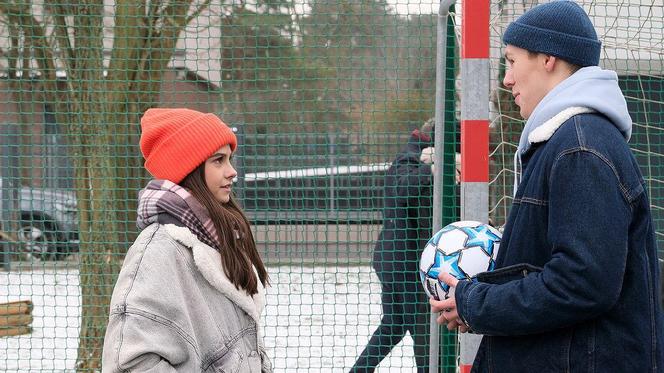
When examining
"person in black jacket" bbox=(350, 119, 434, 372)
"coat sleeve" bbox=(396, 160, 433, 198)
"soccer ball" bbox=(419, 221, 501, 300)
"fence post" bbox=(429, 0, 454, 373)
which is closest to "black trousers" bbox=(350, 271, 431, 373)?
"person in black jacket" bbox=(350, 119, 434, 372)

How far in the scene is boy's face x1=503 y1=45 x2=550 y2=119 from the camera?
218cm

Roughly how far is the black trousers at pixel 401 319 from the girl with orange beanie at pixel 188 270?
256cm

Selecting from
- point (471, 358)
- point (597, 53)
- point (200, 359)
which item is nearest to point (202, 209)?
point (200, 359)

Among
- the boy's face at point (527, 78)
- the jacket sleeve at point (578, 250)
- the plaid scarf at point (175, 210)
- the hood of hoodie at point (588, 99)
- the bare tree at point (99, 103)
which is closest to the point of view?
the jacket sleeve at point (578, 250)

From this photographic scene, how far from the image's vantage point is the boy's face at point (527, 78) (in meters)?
2.18

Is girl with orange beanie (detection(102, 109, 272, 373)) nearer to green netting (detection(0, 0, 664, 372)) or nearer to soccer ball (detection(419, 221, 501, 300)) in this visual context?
soccer ball (detection(419, 221, 501, 300))

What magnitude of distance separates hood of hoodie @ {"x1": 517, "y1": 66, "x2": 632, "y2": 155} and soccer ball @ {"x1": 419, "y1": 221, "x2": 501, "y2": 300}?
426 millimetres

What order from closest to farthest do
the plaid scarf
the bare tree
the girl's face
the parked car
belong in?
the plaid scarf, the girl's face, the bare tree, the parked car

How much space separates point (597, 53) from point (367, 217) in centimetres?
405

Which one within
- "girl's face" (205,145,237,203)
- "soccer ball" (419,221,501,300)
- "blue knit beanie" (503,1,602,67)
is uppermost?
"blue knit beanie" (503,1,602,67)

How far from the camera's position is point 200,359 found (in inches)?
91.4

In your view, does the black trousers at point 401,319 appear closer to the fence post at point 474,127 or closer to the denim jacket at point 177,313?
the fence post at point 474,127

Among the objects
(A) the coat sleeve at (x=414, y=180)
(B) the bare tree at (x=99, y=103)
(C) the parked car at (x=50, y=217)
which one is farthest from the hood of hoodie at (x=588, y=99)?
(C) the parked car at (x=50, y=217)

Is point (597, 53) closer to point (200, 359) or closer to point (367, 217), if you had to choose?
point (200, 359)
